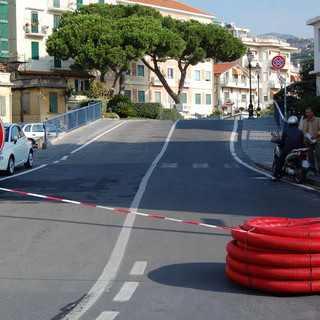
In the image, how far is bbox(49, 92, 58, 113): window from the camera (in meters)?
61.7

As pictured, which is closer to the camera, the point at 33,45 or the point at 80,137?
the point at 80,137

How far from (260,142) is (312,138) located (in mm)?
13384

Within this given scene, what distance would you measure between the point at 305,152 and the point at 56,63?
56301 mm

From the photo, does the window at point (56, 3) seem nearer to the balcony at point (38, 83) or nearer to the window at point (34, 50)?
the window at point (34, 50)

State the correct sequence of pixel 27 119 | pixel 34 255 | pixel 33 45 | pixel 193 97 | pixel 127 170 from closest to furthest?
1. pixel 34 255
2. pixel 127 170
3. pixel 27 119
4. pixel 33 45
5. pixel 193 97

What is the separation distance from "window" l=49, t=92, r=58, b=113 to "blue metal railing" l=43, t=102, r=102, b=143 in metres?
18.2

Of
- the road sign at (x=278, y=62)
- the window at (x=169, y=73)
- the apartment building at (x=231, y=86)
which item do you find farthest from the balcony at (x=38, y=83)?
the apartment building at (x=231, y=86)

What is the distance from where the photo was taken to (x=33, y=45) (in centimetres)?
6819

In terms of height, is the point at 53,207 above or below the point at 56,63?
below

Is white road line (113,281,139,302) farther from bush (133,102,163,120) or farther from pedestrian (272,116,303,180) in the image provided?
bush (133,102,163,120)

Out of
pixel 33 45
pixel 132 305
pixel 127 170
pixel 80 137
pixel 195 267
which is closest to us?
pixel 132 305

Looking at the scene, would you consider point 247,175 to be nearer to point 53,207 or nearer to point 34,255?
point 53,207

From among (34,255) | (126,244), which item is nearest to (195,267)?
(126,244)

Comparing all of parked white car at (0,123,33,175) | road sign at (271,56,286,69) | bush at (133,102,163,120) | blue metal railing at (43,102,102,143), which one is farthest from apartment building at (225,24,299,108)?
parked white car at (0,123,33,175)
